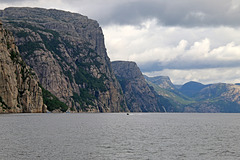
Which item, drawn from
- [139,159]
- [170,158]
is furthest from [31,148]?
[170,158]

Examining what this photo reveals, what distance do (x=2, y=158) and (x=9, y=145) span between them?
16364 mm

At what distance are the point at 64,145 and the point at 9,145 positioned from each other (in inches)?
532

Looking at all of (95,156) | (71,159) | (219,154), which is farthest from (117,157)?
(219,154)

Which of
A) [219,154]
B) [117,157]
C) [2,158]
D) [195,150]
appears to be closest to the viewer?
[2,158]

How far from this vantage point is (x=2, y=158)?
58.5 meters

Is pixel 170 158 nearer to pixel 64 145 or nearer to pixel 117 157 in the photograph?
pixel 117 157

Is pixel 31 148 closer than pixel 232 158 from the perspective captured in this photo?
No

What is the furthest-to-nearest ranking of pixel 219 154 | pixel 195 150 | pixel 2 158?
pixel 195 150 < pixel 219 154 < pixel 2 158

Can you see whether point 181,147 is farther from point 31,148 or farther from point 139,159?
point 31,148

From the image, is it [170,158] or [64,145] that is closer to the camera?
[170,158]

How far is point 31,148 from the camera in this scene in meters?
70.8

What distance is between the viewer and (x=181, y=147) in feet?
260

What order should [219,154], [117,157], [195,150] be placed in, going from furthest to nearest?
1. [195,150]
2. [219,154]
3. [117,157]

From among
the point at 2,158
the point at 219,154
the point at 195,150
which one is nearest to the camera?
the point at 2,158
